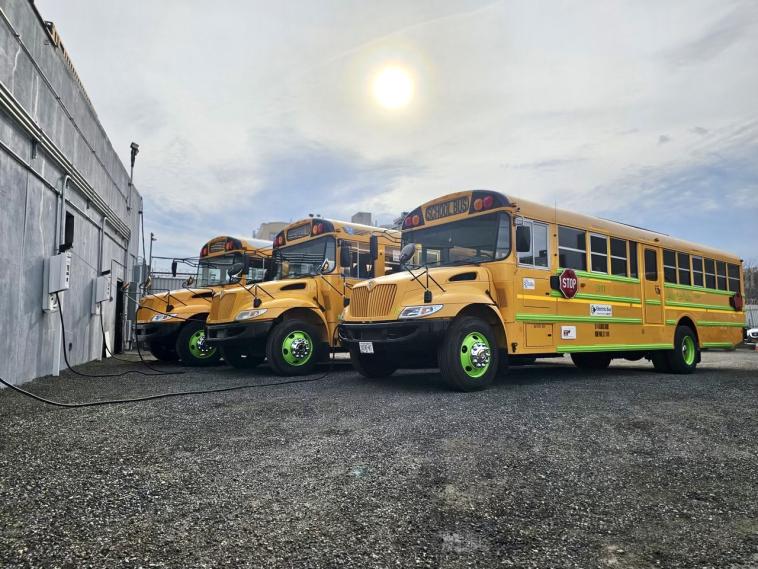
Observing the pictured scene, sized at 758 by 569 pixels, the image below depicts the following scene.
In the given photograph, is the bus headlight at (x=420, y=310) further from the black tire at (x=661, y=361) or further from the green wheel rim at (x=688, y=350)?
the green wheel rim at (x=688, y=350)

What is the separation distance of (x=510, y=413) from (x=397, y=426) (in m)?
1.20

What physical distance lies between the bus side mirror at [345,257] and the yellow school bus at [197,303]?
181 centimetres

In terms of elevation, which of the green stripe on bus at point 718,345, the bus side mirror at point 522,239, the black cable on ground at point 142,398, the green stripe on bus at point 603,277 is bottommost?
the black cable on ground at point 142,398

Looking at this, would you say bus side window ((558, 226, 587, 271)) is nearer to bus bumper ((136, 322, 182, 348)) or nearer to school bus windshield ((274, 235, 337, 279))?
school bus windshield ((274, 235, 337, 279))

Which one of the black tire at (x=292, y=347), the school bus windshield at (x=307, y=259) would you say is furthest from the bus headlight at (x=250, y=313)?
the school bus windshield at (x=307, y=259)

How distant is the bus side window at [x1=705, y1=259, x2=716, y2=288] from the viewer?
33.0ft

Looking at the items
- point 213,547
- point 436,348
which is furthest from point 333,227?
point 213,547

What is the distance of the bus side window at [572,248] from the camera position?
7.33 meters

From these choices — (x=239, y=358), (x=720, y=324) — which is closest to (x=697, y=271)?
(x=720, y=324)

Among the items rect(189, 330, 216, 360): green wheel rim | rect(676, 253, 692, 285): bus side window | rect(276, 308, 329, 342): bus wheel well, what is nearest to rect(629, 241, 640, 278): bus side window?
rect(676, 253, 692, 285): bus side window

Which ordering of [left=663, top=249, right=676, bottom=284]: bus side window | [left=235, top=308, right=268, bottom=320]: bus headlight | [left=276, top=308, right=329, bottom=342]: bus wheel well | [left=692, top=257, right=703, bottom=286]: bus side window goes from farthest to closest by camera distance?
[left=692, top=257, right=703, bottom=286]: bus side window
[left=663, top=249, right=676, bottom=284]: bus side window
[left=276, top=308, right=329, bottom=342]: bus wheel well
[left=235, top=308, right=268, bottom=320]: bus headlight

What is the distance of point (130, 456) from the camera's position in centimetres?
332

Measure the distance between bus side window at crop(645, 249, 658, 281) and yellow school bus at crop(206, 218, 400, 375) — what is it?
4.39 metres

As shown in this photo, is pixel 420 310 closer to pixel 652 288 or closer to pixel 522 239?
pixel 522 239
